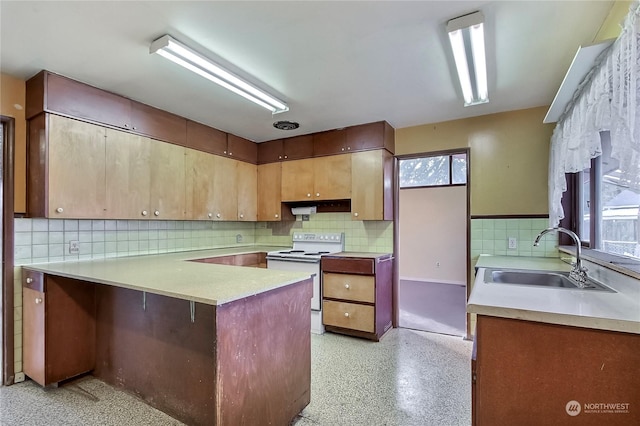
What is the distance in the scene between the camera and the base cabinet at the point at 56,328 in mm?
2256

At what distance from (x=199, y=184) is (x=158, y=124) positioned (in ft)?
2.46

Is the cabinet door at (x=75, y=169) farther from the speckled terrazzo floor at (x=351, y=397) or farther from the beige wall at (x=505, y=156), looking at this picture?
the beige wall at (x=505, y=156)

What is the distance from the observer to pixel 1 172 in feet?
7.75

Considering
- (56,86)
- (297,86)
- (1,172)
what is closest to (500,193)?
(297,86)

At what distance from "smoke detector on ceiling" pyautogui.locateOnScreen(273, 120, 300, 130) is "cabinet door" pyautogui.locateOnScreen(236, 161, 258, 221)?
32.5 inches

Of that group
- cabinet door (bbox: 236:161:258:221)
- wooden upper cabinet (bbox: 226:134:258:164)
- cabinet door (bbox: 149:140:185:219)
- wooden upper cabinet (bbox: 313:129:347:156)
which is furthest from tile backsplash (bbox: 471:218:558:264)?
cabinet door (bbox: 149:140:185:219)

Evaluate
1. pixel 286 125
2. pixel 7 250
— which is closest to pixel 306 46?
pixel 286 125

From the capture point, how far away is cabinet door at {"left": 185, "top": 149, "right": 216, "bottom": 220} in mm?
3406

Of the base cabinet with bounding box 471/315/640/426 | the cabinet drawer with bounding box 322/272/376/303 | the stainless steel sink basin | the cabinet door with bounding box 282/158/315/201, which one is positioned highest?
the cabinet door with bounding box 282/158/315/201

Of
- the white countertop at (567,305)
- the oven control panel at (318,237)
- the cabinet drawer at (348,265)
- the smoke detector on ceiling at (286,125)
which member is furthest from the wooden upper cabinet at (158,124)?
the white countertop at (567,305)

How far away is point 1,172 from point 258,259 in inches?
95.2

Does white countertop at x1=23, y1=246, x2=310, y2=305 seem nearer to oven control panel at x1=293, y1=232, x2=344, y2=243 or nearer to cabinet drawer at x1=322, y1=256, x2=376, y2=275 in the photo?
cabinet drawer at x1=322, y1=256, x2=376, y2=275

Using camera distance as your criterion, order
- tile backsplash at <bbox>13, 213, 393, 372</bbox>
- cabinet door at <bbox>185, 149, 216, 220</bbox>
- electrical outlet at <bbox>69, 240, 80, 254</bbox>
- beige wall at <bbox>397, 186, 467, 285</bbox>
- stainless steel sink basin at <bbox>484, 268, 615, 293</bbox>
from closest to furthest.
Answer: stainless steel sink basin at <bbox>484, 268, 615, 293</bbox>, tile backsplash at <bbox>13, 213, 393, 372</bbox>, electrical outlet at <bbox>69, 240, 80, 254</bbox>, cabinet door at <bbox>185, 149, 216, 220</bbox>, beige wall at <bbox>397, 186, 467, 285</bbox>

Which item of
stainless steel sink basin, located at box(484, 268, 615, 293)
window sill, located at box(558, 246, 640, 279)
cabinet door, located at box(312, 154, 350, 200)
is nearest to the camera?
window sill, located at box(558, 246, 640, 279)
